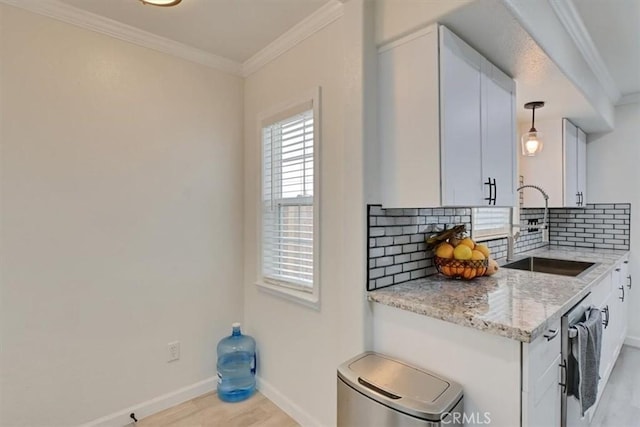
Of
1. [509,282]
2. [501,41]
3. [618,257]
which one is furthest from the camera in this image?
[618,257]

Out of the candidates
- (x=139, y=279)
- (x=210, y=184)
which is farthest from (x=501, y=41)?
(x=139, y=279)

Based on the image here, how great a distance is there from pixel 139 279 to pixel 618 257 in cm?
376

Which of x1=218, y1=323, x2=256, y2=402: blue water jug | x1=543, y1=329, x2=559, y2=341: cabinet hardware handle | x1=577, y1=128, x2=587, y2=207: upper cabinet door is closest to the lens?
x1=543, y1=329, x2=559, y2=341: cabinet hardware handle

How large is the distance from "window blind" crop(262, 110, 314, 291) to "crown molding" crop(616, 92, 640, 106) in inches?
129

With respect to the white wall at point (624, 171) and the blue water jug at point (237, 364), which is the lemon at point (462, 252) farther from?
the white wall at point (624, 171)

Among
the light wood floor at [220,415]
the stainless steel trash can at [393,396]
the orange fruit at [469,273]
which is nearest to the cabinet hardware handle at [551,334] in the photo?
the stainless steel trash can at [393,396]

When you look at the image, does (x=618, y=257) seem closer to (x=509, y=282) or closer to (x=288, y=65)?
(x=509, y=282)

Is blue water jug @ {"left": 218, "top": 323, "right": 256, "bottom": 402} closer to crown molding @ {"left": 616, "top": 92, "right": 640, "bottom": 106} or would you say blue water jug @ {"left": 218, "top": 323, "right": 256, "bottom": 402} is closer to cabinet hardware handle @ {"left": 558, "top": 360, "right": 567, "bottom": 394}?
cabinet hardware handle @ {"left": 558, "top": 360, "right": 567, "bottom": 394}

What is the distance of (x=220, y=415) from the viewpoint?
2164 mm

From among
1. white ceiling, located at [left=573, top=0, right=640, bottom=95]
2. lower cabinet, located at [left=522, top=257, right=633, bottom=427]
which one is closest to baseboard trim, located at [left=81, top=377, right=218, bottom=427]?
lower cabinet, located at [left=522, top=257, right=633, bottom=427]

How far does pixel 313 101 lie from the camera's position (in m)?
1.99

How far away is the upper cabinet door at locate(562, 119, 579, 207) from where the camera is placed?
116 inches

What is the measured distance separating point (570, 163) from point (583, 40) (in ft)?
4.21

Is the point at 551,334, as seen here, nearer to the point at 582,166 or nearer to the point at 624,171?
the point at 582,166
